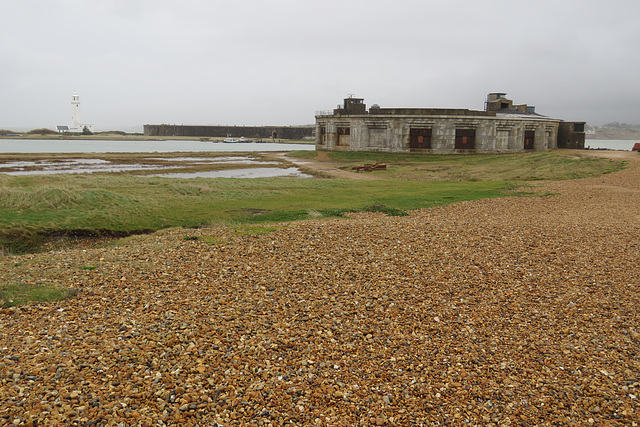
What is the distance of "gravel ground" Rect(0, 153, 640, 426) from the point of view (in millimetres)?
6098

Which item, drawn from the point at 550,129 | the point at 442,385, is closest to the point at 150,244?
the point at 442,385

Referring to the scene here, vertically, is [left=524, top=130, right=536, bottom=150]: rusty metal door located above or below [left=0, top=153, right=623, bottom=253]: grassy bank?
above

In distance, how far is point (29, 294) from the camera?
9.26 meters

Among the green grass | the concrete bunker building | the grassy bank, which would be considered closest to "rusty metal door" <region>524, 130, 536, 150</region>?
the concrete bunker building

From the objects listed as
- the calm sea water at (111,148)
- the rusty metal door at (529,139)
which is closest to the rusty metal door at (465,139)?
the rusty metal door at (529,139)

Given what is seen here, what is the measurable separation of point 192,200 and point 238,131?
528 ft

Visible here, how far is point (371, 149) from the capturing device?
2376 inches

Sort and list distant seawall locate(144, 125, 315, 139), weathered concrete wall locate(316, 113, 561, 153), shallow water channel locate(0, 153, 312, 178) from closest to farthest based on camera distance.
Answer: 1. shallow water channel locate(0, 153, 312, 178)
2. weathered concrete wall locate(316, 113, 561, 153)
3. distant seawall locate(144, 125, 315, 139)

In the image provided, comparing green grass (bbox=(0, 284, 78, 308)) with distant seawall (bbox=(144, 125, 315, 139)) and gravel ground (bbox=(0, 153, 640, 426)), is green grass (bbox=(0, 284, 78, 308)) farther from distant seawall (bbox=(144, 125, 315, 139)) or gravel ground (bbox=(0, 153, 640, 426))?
distant seawall (bbox=(144, 125, 315, 139))

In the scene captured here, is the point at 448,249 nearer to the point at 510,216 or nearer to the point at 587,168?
the point at 510,216

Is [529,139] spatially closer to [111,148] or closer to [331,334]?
[331,334]

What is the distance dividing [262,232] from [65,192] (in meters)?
11.6

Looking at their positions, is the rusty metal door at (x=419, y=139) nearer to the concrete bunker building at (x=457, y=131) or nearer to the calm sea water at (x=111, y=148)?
the concrete bunker building at (x=457, y=131)

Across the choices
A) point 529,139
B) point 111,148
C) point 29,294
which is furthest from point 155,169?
point 111,148
